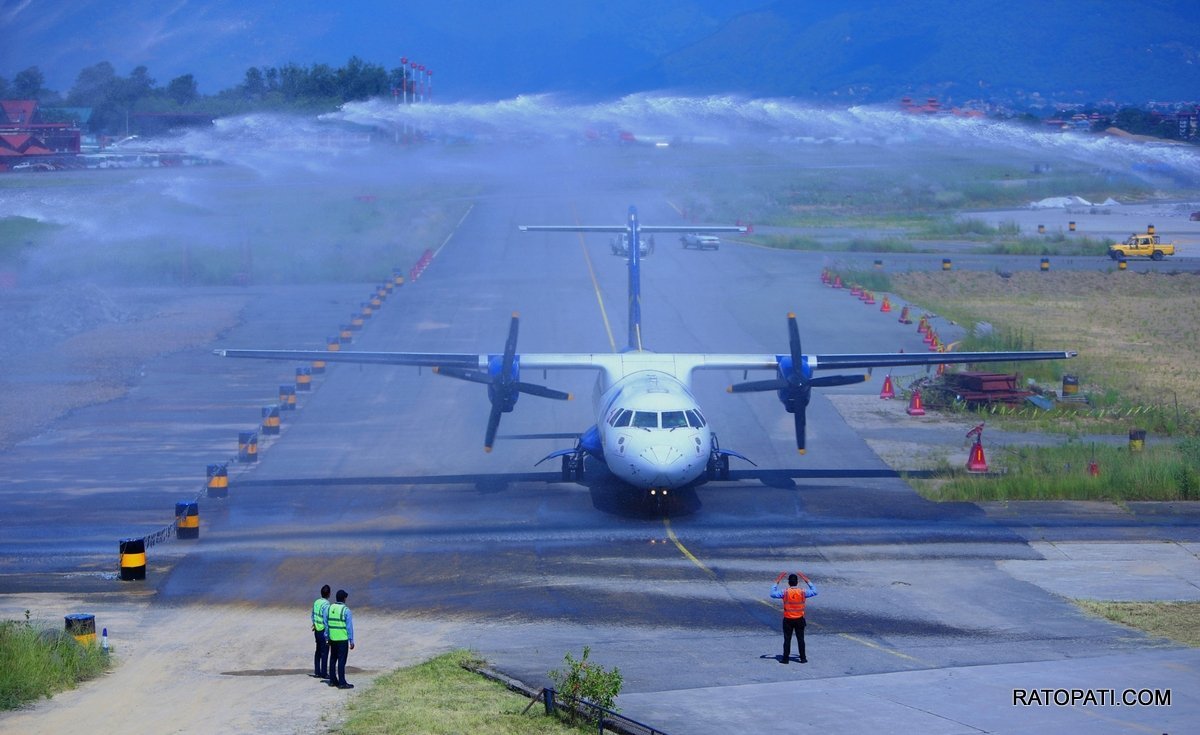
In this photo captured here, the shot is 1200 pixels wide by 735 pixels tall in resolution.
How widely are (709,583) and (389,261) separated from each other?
5362 cm

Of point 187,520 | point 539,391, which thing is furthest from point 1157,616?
point 187,520

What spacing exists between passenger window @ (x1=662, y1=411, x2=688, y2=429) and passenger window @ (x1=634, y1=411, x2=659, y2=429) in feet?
0.55

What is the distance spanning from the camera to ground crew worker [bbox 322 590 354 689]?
1662 cm

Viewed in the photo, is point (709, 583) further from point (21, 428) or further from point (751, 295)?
point (751, 295)

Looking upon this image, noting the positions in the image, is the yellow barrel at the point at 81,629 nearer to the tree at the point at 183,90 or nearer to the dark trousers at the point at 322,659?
the dark trousers at the point at 322,659

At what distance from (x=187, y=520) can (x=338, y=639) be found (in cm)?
990

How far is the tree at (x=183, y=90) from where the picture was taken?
7654 centimetres

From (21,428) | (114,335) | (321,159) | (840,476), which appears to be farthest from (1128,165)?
(321,159)

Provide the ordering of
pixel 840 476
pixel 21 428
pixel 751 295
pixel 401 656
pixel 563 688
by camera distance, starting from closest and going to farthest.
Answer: pixel 563 688 → pixel 401 656 → pixel 840 476 → pixel 21 428 → pixel 751 295

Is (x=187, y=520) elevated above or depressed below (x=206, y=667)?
above

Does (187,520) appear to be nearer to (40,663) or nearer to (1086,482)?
(40,663)

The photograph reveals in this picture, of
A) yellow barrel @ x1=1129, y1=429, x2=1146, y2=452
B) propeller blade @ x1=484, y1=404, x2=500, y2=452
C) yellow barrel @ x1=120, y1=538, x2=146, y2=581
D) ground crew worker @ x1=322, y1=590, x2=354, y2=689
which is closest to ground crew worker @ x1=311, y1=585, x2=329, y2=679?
ground crew worker @ x1=322, y1=590, x2=354, y2=689

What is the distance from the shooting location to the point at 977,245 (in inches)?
3282

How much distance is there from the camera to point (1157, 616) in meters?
20.2
